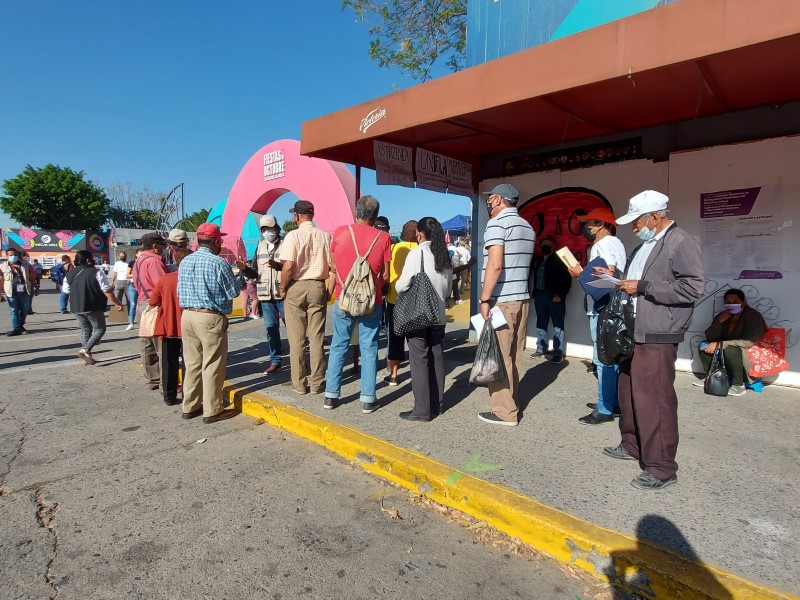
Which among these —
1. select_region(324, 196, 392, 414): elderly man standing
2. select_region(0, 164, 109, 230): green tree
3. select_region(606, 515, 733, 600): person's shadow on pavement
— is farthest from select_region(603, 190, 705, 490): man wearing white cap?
select_region(0, 164, 109, 230): green tree

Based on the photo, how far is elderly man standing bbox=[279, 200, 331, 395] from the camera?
4.50m

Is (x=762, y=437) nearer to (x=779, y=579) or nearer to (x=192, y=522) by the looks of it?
(x=779, y=579)

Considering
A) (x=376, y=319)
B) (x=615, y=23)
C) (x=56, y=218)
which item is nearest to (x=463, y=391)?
(x=376, y=319)

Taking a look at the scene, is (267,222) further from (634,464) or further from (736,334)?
(736,334)

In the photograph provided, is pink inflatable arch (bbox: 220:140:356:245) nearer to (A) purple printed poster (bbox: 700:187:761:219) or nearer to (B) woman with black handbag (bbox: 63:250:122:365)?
(B) woman with black handbag (bbox: 63:250:122:365)

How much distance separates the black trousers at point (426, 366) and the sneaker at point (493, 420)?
447mm

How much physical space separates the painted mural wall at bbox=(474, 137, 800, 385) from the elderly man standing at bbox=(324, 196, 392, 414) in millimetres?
3455

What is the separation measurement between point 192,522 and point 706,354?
5153mm

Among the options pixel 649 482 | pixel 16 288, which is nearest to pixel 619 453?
pixel 649 482

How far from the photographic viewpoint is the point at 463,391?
4.93 meters

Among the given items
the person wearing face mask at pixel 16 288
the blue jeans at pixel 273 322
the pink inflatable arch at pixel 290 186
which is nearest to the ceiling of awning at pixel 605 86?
the blue jeans at pixel 273 322

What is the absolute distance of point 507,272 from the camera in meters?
3.69

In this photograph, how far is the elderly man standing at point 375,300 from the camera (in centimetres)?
423

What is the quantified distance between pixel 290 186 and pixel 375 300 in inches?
321
